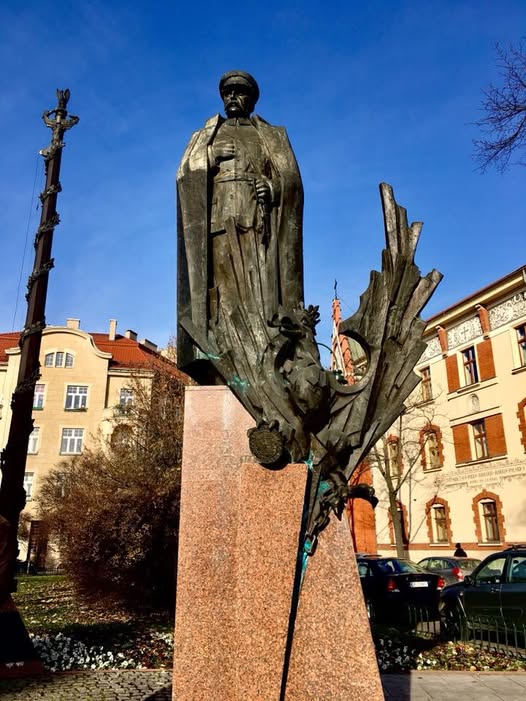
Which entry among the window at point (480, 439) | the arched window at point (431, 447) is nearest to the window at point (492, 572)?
the window at point (480, 439)

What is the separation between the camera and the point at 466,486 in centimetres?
2630

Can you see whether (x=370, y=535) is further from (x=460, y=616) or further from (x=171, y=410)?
(x=460, y=616)

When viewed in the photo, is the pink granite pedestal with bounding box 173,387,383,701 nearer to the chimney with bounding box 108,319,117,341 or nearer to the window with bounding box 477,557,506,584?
the window with bounding box 477,557,506,584

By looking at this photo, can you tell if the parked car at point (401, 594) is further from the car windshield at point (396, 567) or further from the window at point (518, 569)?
the window at point (518, 569)

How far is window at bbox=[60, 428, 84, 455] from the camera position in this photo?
37000mm

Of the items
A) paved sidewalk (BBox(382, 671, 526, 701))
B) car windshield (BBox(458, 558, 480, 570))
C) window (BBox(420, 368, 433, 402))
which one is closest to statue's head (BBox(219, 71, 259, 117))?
paved sidewalk (BBox(382, 671, 526, 701))

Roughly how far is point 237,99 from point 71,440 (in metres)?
34.4

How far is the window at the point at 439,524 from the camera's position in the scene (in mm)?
27422

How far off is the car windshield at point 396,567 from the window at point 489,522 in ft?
39.1

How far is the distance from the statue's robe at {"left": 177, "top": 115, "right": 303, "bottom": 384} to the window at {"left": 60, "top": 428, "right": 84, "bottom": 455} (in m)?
33.8

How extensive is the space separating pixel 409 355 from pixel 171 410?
37.9 feet

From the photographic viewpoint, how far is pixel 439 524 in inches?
1094

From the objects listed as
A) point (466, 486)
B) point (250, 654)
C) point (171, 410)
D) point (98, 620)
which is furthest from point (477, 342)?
point (250, 654)

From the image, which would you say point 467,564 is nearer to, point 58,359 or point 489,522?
point 489,522
